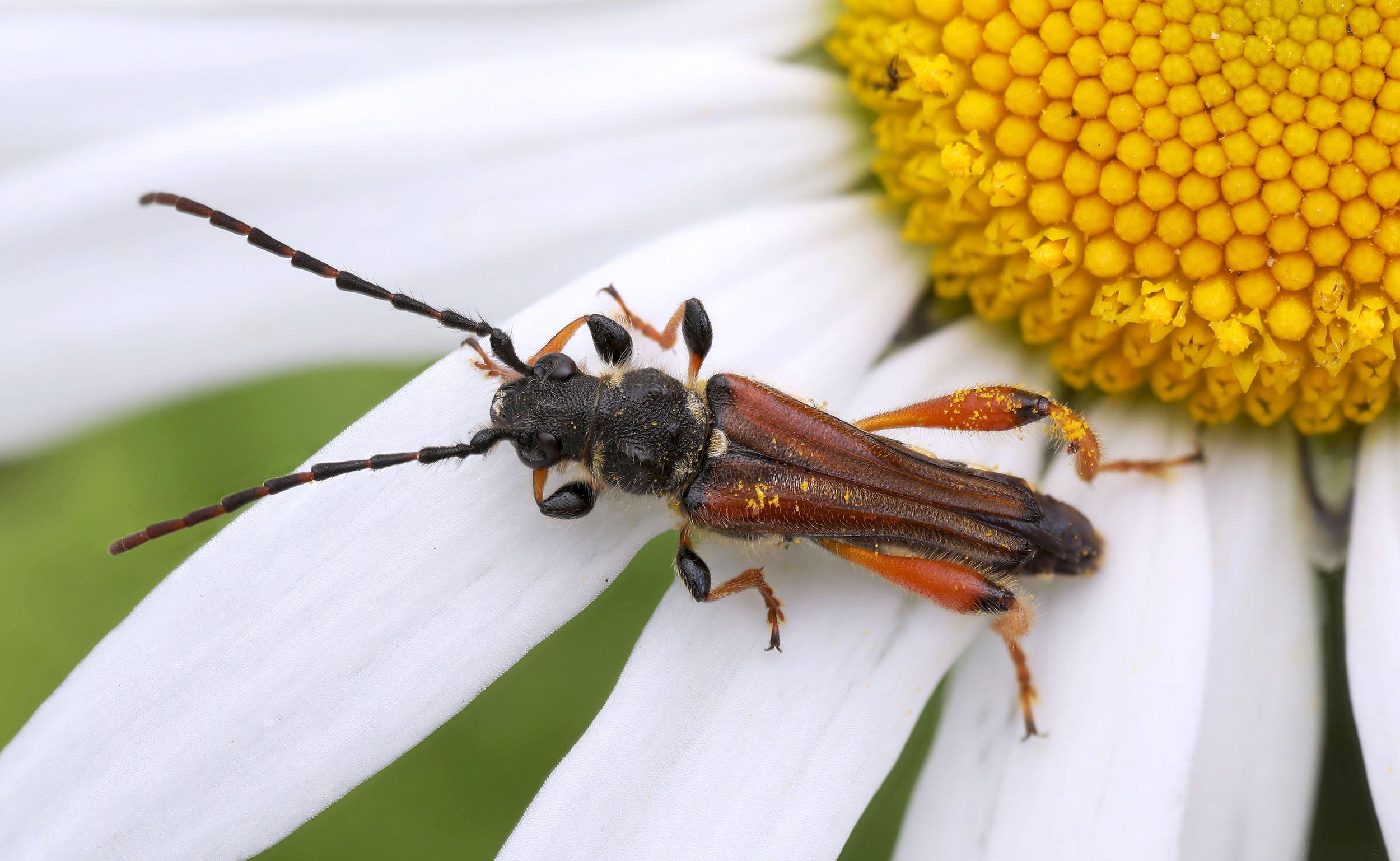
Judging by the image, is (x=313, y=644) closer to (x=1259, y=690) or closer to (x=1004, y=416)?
(x=1004, y=416)

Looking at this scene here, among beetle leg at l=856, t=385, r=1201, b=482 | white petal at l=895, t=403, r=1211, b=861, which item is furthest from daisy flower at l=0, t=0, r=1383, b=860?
beetle leg at l=856, t=385, r=1201, b=482

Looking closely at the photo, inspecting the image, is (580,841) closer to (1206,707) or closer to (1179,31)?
(1206,707)

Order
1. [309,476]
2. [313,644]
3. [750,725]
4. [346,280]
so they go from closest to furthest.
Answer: [313,644]
[309,476]
[750,725]
[346,280]

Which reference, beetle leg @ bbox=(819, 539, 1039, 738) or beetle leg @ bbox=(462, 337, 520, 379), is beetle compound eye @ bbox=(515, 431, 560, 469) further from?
beetle leg @ bbox=(819, 539, 1039, 738)

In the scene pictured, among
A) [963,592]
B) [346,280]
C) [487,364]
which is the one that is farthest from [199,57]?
[963,592]

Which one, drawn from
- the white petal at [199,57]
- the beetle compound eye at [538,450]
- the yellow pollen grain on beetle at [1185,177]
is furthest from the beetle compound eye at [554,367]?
the yellow pollen grain on beetle at [1185,177]

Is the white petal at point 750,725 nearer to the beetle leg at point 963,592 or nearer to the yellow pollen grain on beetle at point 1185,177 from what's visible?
the beetle leg at point 963,592
